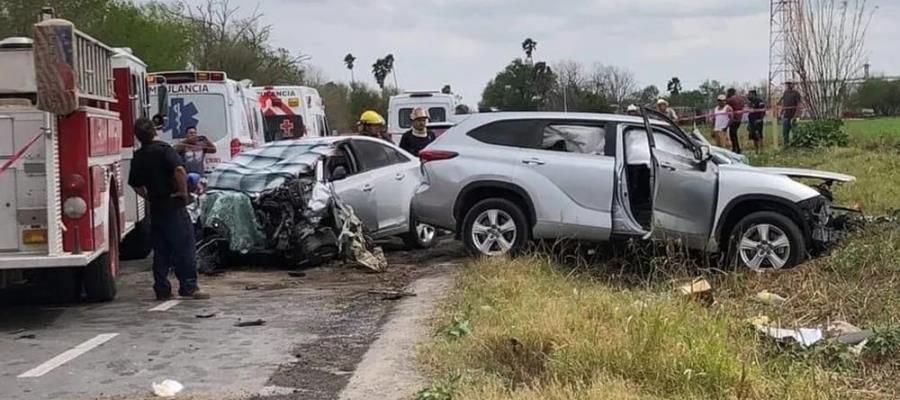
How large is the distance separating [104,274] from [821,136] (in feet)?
60.6

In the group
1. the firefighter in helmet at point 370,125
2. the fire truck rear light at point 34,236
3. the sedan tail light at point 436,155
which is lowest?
the fire truck rear light at point 34,236

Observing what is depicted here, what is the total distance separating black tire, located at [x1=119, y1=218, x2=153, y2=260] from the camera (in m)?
13.1

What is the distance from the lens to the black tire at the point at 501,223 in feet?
36.8

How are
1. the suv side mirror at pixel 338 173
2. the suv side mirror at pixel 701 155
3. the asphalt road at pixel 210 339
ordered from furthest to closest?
1. the suv side mirror at pixel 338 173
2. the suv side mirror at pixel 701 155
3. the asphalt road at pixel 210 339

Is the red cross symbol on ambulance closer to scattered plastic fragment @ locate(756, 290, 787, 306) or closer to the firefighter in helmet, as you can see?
the firefighter in helmet

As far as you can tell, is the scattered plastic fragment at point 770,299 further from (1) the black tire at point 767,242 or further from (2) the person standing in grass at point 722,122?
(2) the person standing in grass at point 722,122

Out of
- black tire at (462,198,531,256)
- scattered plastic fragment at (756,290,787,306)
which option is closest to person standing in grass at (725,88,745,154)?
black tire at (462,198,531,256)

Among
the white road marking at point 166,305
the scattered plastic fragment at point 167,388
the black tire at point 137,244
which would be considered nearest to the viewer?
the scattered plastic fragment at point 167,388

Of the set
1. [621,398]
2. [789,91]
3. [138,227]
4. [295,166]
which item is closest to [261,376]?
[621,398]

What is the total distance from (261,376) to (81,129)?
3.04m

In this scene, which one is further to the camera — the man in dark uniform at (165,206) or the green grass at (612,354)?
the man in dark uniform at (165,206)

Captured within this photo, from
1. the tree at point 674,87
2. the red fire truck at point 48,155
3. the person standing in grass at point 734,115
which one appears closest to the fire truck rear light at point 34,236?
the red fire truck at point 48,155

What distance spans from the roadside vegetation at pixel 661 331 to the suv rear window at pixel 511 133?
141 centimetres

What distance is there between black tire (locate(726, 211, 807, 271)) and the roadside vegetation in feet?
1.24
